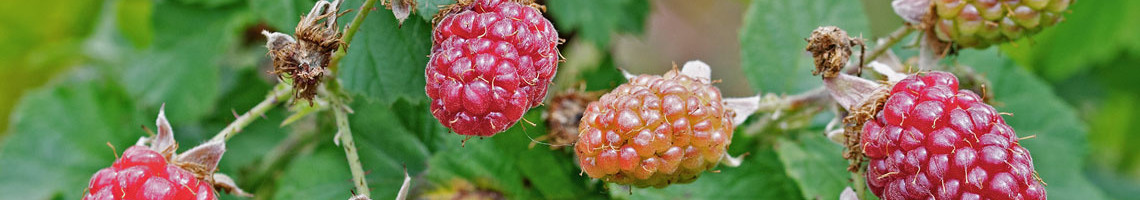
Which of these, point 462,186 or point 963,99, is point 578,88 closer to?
point 462,186

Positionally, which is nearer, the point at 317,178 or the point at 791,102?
the point at 791,102

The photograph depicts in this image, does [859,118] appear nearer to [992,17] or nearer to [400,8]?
[992,17]

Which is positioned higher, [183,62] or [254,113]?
[254,113]

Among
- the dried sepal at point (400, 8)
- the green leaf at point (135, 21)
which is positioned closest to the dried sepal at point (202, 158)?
the dried sepal at point (400, 8)

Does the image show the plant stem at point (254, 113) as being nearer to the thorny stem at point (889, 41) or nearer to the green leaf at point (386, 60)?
the green leaf at point (386, 60)

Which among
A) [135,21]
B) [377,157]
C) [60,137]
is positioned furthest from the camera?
[135,21]

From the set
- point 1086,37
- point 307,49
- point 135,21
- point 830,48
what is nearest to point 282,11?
point 307,49

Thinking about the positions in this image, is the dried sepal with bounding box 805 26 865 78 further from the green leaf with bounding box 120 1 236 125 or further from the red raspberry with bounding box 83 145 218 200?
the green leaf with bounding box 120 1 236 125

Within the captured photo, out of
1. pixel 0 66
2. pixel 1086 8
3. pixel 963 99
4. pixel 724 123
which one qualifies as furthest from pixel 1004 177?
pixel 0 66
